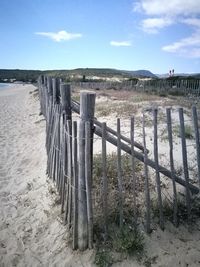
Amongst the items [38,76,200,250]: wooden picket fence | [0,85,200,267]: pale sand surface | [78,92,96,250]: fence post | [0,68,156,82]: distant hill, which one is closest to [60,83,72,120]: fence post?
[38,76,200,250]: wooden picket fence

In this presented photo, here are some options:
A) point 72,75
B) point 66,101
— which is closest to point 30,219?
point 66,101

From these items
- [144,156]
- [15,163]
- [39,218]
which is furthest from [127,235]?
[15,163]

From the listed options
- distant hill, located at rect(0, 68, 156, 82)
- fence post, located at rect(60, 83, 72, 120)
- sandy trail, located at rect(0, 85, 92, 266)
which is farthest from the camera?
distant hill, located at rect(0, 68, 156, 82)

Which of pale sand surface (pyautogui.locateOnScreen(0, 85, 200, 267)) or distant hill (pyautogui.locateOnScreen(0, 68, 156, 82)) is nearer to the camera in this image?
pale sand surface (pyautogui.locateOnScreen(0, 85, 200, 267))

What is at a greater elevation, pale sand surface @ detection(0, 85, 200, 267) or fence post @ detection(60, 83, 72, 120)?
fence post @ detection(60, 83, 72, 120)

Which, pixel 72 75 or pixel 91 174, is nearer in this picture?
pixel 91 174

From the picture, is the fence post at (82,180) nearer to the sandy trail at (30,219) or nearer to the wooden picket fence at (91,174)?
the wooden picket fence at (91,174)

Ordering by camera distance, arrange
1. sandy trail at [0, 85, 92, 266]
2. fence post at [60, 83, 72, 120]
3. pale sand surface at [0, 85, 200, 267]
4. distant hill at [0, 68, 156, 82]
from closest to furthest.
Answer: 1. pale sand surface at [0, 85, 200, 267]
2. sandy trail at [0, 85, 92, 266]
3. fence post at [60, 83, 72, 120]
4. distant hill at [0, 68, 156, 82]

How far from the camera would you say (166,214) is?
4.30 m

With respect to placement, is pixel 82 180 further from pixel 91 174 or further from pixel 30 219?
pixel 30 219

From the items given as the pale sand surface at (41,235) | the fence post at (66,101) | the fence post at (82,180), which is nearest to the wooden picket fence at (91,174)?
the fence post at (82,180)

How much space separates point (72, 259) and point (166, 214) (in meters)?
1.44

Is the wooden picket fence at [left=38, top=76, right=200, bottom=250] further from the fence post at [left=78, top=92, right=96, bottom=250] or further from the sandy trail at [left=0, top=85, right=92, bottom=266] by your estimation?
the sandy trail at [left=0, top=85, right=92, bottom=266]

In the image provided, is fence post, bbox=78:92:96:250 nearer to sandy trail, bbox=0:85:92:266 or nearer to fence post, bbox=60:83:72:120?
sandy trail, bbox=0:85:92:266
